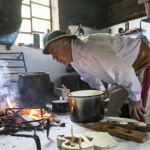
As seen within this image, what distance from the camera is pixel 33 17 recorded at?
173 inches

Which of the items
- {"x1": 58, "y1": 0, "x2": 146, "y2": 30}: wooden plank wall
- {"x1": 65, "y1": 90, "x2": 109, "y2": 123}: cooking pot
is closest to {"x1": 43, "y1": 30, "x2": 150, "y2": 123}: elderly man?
{"x1": 65, "y1": 90, "x2": 109, "y2": 123}: cooking pot

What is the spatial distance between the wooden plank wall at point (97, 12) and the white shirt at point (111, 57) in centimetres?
332

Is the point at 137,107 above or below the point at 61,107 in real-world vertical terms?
above

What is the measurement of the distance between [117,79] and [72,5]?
4396 mm

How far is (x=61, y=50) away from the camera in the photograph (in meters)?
1.54

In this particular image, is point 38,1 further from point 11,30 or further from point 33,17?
point 11,30

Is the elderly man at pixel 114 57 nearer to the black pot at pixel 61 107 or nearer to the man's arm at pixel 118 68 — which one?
the man's arm at pixel 118 68

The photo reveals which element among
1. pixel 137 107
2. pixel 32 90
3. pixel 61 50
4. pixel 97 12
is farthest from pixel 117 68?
pixel 97 12

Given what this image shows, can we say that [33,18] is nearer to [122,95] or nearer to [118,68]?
[122,95]

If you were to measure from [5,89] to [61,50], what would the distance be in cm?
162

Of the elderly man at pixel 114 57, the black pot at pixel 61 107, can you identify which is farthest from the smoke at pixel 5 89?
the elderly man at pixel 114 57

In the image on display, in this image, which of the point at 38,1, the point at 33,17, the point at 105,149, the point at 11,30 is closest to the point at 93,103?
the point at 105,149

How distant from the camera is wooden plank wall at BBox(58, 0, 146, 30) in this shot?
456 centimetres

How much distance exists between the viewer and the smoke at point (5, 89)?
2.41m
